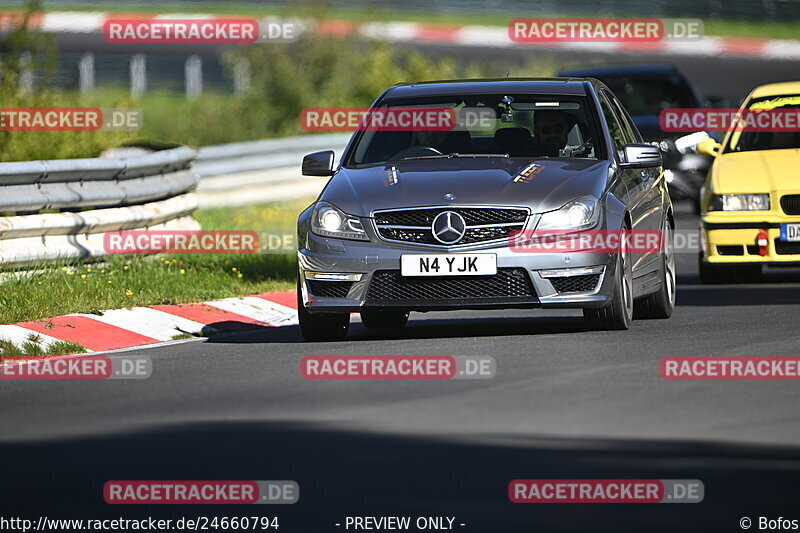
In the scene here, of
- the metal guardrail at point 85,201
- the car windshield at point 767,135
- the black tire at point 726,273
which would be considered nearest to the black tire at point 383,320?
the metal guardrail at point 85,201

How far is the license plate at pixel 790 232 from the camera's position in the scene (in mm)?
14305

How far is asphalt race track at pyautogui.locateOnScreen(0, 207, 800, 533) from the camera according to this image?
6.21m

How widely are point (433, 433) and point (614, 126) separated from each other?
17.7 ft

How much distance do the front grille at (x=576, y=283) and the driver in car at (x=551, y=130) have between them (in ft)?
4.05

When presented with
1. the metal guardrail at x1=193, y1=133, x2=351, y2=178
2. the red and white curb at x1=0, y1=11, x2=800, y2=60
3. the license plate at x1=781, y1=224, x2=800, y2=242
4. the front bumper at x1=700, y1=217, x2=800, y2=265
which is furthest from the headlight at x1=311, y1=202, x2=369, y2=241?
the red and white curb at x1=0, y1=11, x2=800, y2=60

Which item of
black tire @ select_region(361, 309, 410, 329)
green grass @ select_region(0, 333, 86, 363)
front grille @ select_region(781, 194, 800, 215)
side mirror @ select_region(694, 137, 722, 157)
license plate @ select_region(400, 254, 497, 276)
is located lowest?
black tire @ select_region(361, 309, 410, 329)

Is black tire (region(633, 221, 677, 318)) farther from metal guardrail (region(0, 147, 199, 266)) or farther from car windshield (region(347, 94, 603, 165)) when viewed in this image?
metal guardrail (region(0, 147, 199, 266))

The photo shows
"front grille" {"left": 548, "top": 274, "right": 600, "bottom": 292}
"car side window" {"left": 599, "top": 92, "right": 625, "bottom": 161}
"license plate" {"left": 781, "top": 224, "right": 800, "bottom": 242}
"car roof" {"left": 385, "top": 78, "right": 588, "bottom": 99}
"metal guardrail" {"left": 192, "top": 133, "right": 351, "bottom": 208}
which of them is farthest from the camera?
"metal guardrail" {"left": 192, "top": 133, "right": 351, "bottom": 208}

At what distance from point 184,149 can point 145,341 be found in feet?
17.0

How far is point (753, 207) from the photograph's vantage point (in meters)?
14.5

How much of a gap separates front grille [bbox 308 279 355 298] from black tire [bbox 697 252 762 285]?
209 inches

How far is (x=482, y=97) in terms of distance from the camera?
40.3ft

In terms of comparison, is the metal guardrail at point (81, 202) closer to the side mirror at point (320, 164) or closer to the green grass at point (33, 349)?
the green grass at point (33, 349)

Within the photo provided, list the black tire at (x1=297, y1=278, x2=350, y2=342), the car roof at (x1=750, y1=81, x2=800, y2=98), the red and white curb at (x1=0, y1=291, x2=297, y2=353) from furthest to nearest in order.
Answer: the car roof at (x1=750, y1=81, x2=800, y2=98) → the red and white curb at (x1=0, y1=291, x2=297, y2=353) → the black tire at (x1=297, y1=278, x2=350, y2=342)
